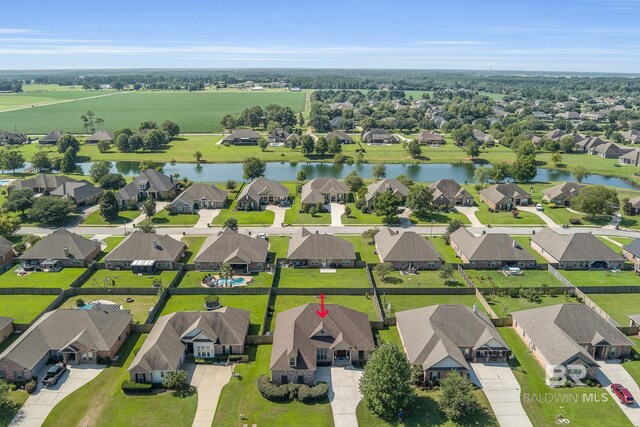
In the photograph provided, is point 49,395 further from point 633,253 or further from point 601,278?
point 633,253

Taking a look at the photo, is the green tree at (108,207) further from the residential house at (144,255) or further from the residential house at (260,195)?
the residential house at (260,195)

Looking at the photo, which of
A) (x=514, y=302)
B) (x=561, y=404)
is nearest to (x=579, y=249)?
(x=514, y=302)

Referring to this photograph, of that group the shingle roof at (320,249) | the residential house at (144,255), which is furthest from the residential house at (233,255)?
the shingle roof at (320,249)

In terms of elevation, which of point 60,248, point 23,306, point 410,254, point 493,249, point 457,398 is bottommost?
point 23,306

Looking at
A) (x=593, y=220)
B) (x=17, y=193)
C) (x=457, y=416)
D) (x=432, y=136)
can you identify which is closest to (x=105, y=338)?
(x=457, y=416)

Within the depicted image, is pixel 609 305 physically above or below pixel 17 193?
below

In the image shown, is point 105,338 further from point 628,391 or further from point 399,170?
point 399,170

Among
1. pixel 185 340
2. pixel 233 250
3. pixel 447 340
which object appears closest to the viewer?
pixel 447 340

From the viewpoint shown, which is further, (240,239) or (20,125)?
(20,125)
